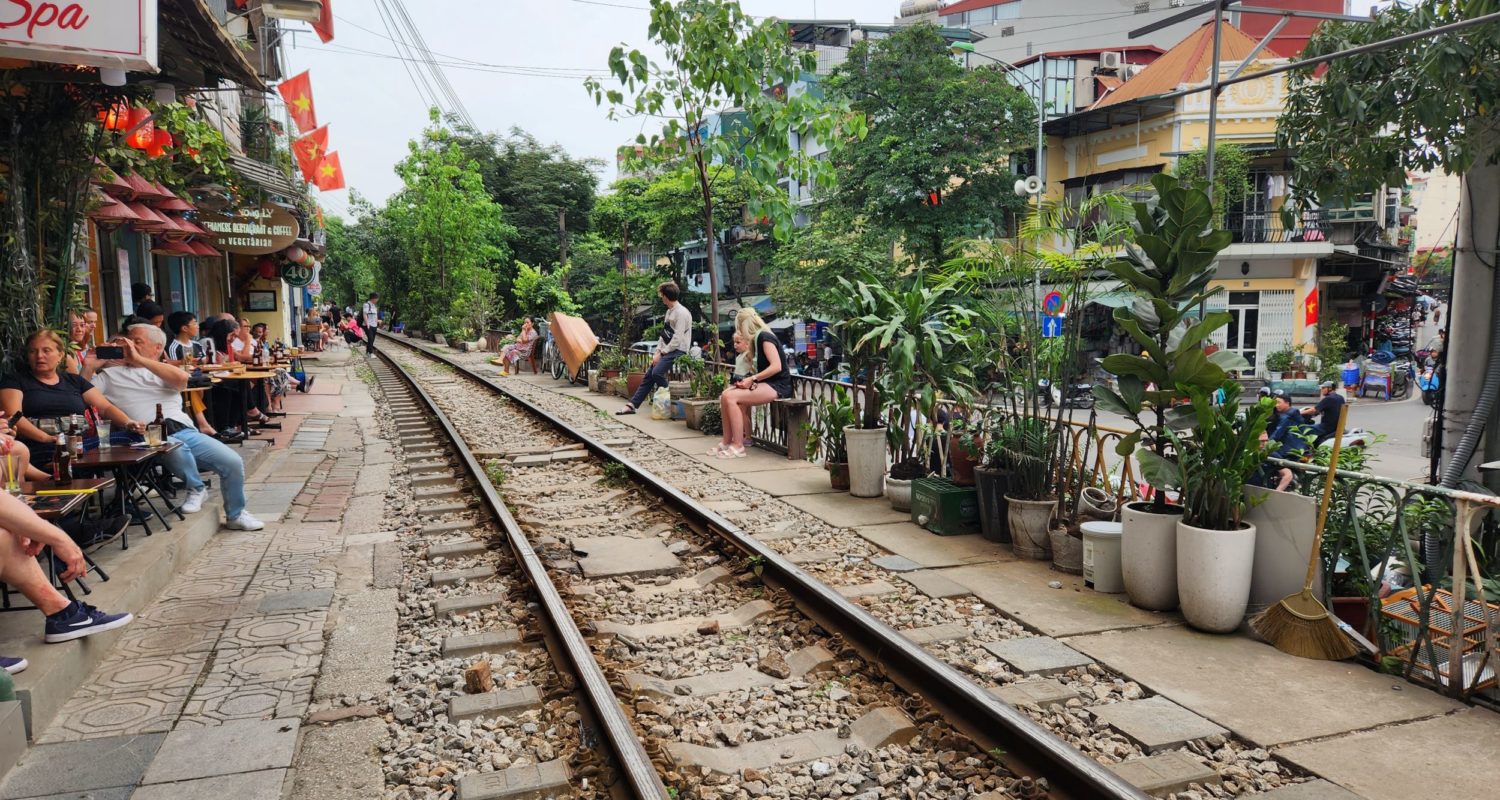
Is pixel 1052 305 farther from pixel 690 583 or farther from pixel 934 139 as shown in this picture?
pixel 934 139

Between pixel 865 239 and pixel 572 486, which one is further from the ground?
pixel 865 239

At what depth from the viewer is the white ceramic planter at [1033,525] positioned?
19.8ft

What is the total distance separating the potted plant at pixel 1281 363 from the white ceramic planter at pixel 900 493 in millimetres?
21899

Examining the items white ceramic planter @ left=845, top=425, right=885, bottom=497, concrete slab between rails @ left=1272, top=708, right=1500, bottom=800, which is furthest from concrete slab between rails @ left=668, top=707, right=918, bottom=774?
white ceramic planter @ left=845, top=425, right=885, bottom=497

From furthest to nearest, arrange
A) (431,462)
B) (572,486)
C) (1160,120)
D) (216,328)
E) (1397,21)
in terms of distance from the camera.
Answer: (1160,120)
(216,328)
(431,462)
(572,486)
(1397,21)

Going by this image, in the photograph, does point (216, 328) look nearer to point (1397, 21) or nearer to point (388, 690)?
point (388, 690)

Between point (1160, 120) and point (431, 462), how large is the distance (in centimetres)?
2410

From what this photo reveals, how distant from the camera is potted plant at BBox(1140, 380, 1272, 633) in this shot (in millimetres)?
4613

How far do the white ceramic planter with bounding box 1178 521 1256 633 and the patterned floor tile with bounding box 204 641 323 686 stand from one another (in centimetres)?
432

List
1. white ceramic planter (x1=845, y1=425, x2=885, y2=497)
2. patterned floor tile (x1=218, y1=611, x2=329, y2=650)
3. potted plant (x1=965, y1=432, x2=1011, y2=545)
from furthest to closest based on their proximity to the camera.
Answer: white ceramic planter (x1=845, y1=425, x2=885, y2=497)
potted plant (x1=965, y1=432, x2=1011, y2=545)
patterned floor tile (x1=218, y1=611, x2=329, y2=650)

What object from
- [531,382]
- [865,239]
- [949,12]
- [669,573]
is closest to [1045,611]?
[669,573]

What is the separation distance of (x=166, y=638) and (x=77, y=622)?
20.2 inches

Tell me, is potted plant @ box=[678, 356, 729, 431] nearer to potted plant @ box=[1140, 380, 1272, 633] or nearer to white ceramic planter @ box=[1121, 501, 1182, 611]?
white ceramic planter @ box=[1121, 501, 1182, 611]

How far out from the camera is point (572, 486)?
8.72 m
